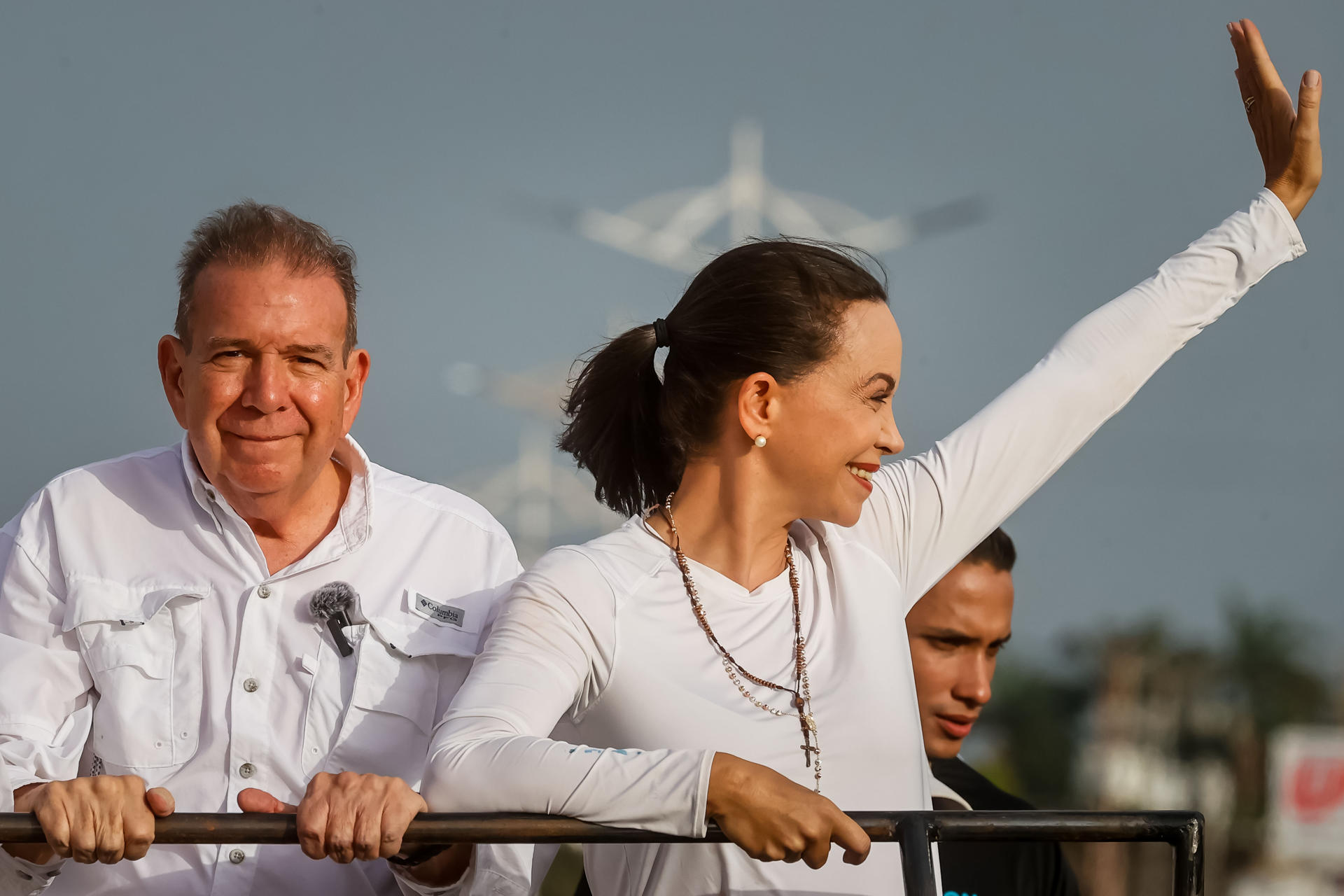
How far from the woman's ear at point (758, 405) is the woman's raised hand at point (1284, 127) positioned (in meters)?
1.18

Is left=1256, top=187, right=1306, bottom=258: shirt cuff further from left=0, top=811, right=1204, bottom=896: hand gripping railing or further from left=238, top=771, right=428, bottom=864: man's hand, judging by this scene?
left=238, top=771, right=428, bottom=864: man's hand

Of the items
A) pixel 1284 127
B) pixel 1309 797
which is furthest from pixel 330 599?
pixel 1309 797

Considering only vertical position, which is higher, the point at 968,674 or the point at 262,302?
the point at 262,302

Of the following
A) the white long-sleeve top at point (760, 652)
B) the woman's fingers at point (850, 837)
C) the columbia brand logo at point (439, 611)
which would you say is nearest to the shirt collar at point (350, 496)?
the columbia brand logo at point (439, 611)

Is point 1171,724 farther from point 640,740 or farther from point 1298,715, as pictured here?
point 640,740

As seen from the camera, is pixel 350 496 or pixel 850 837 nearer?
pixel 850 837

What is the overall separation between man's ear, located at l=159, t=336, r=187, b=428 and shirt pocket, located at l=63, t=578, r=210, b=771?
1.10 ft

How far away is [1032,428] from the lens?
9.21 ft

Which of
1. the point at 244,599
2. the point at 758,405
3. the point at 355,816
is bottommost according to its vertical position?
the point at 355,816

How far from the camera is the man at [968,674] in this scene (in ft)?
13.2

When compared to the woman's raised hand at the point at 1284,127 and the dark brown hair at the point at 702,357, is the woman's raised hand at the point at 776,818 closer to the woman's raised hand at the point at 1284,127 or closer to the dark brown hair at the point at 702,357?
the dark brown hair at the point at 702,357

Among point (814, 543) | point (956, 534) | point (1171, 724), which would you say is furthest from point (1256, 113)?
point (1171, 724)

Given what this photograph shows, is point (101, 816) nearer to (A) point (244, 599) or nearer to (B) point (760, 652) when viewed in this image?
(A) point (244, 599)

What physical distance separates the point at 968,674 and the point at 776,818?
2.29 meters
